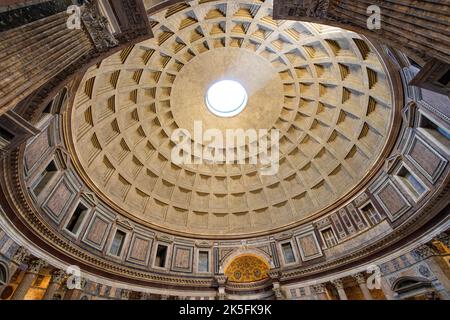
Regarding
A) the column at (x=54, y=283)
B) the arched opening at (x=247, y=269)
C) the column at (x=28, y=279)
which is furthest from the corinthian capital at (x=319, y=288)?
the column at (x=28, y=279)

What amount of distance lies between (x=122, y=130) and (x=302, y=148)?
13.4m

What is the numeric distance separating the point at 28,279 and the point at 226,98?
1687 cm

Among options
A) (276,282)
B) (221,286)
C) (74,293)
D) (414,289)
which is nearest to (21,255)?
(74,293)

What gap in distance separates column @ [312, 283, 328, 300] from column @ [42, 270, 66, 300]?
13.2 metres

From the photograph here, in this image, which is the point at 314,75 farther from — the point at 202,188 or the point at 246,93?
the point at 202,188

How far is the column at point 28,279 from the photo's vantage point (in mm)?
9016

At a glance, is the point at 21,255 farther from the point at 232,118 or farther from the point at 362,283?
the point at 362,283

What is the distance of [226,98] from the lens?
20703 millimetres

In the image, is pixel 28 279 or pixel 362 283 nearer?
pixel 28 279

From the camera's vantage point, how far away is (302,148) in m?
19.2

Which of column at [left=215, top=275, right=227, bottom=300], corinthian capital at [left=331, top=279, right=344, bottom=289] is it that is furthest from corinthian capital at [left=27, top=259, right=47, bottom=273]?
corinthian capital at [left=331, top=279, right=344, bottom=289]

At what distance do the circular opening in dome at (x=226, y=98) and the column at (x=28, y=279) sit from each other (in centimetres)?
1427

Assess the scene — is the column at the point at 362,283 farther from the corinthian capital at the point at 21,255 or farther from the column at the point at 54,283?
the corinthian capital at the point at 21,255

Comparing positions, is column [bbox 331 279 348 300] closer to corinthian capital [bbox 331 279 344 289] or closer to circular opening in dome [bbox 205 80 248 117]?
corinthian capital [bbox 331 279 344 289]
